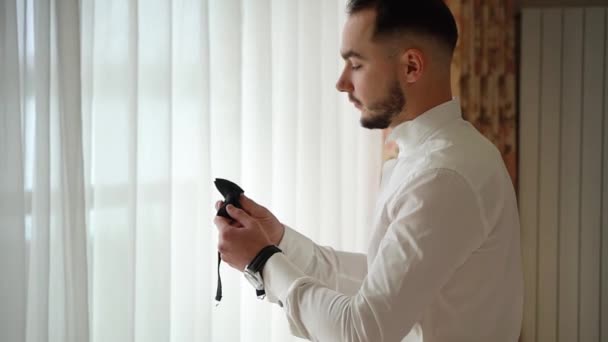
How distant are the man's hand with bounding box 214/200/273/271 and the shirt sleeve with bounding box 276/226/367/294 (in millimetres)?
272

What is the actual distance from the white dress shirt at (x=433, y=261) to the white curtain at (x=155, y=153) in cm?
58

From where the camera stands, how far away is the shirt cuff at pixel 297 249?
148cm

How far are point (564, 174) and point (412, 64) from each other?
1746 mm

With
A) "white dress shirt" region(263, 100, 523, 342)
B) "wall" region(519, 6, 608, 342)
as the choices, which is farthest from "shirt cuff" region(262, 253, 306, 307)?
"wall" region(519, 6, 608, 342)

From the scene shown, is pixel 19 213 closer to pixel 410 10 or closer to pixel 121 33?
pixel 121 33

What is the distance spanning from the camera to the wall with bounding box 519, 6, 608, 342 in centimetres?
259

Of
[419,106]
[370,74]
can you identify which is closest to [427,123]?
[419,106]

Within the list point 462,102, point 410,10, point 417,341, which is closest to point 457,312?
point 417,341

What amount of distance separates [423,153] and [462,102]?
1368mm

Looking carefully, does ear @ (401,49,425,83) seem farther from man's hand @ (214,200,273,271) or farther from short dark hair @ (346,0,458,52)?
man's hand @ (214,200,273,271)

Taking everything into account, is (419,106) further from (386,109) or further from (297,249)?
(297,249)

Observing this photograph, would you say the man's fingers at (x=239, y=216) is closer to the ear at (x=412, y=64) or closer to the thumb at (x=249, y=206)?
the thumb at (x=249, y=206)

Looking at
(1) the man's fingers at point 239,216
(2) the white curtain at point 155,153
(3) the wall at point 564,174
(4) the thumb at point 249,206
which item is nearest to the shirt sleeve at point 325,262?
(4) the thumb at point 249,206

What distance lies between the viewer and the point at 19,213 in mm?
1353
